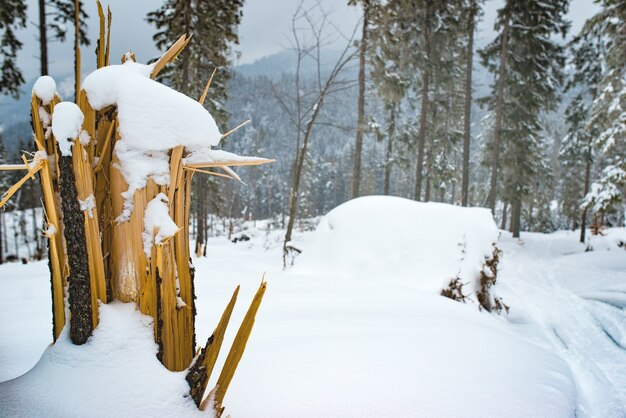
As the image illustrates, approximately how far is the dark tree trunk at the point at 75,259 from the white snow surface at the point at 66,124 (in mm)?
50

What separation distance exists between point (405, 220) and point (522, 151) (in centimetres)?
1479

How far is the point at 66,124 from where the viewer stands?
0.98 m

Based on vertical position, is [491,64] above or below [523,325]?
above

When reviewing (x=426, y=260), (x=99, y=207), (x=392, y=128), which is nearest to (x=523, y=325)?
(x=426, y=260)

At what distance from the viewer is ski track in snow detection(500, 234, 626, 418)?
8.62ft

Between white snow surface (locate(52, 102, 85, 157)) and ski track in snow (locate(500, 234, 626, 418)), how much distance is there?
3.18 meters

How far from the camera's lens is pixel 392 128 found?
2089 cm

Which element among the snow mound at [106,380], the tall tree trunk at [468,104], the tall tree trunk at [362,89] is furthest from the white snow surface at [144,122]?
the tall tree trunk at [468,104]

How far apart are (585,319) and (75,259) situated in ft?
23.0

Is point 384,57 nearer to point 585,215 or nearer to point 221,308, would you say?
point 221,308

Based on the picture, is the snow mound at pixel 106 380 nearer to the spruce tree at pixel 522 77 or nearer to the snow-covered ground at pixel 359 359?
the snow-covered ground at pixel 359 359

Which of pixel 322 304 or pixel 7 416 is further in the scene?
pixel 322 304

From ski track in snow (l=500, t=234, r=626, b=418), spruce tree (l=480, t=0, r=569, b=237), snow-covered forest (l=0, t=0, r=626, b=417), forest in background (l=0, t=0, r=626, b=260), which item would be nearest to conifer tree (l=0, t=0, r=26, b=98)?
forest in background (l=0, t=0, r=626, b=260)

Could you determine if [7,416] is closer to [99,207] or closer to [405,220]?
[99,207]
